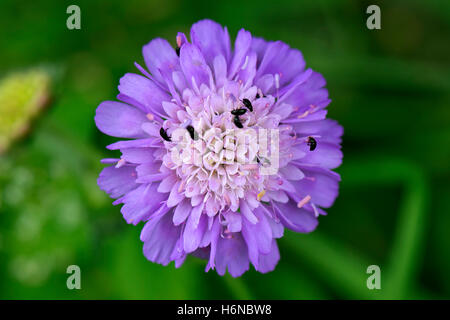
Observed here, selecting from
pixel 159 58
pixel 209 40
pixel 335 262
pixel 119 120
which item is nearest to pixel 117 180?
pixel 119 120

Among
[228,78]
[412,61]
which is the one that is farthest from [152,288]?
[412,61]

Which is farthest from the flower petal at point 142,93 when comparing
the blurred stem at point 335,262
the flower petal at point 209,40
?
the blurred stem at point 335,262

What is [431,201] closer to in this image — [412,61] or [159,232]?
[412,61]

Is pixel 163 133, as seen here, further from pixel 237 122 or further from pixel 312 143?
pixel 312 143

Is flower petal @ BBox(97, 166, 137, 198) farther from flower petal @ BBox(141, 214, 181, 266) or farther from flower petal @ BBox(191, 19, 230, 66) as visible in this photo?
flower petal @ BBox(191, 19, 230, 66)

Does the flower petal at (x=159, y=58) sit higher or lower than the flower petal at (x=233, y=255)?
higher

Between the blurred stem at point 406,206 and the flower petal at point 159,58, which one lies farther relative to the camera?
the blurred stem at point 406,206

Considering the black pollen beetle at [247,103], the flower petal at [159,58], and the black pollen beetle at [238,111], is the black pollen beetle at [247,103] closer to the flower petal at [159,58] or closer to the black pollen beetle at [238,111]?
the black pollen beetle at [238,111]
